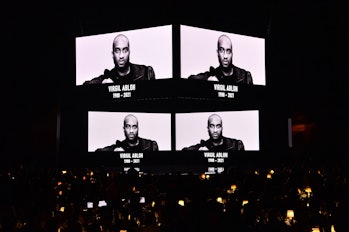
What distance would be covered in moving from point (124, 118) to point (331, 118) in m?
10.5

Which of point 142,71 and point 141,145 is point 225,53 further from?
point 141,145

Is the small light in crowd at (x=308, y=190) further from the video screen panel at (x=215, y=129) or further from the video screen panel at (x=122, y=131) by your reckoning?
the video screen panel at (x=122, y=131)

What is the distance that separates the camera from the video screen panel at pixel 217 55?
22875mm

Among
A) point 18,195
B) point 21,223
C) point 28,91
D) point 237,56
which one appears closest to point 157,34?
point 237,56

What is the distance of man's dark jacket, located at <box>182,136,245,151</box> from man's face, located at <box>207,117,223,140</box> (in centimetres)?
31

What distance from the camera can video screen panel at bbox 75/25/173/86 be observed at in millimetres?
22891

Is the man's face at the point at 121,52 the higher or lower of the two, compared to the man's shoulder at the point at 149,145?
higher

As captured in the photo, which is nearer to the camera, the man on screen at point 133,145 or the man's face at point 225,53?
the man's face at point 225,53

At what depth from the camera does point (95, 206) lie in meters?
8.59

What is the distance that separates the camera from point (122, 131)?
24.9 metres

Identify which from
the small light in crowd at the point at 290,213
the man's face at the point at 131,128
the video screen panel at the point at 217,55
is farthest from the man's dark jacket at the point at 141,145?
the small light in crowd at the point at 290,213

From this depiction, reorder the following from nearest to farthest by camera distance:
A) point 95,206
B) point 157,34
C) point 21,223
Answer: point 21,223 → point 95,206 → point 157,34

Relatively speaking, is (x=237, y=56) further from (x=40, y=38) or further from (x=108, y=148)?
(x=40, y=38)

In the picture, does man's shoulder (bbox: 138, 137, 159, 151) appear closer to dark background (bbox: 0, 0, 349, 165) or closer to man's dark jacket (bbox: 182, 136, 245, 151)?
man's dark jacket (bbox: 182, 136, 245, 151)
